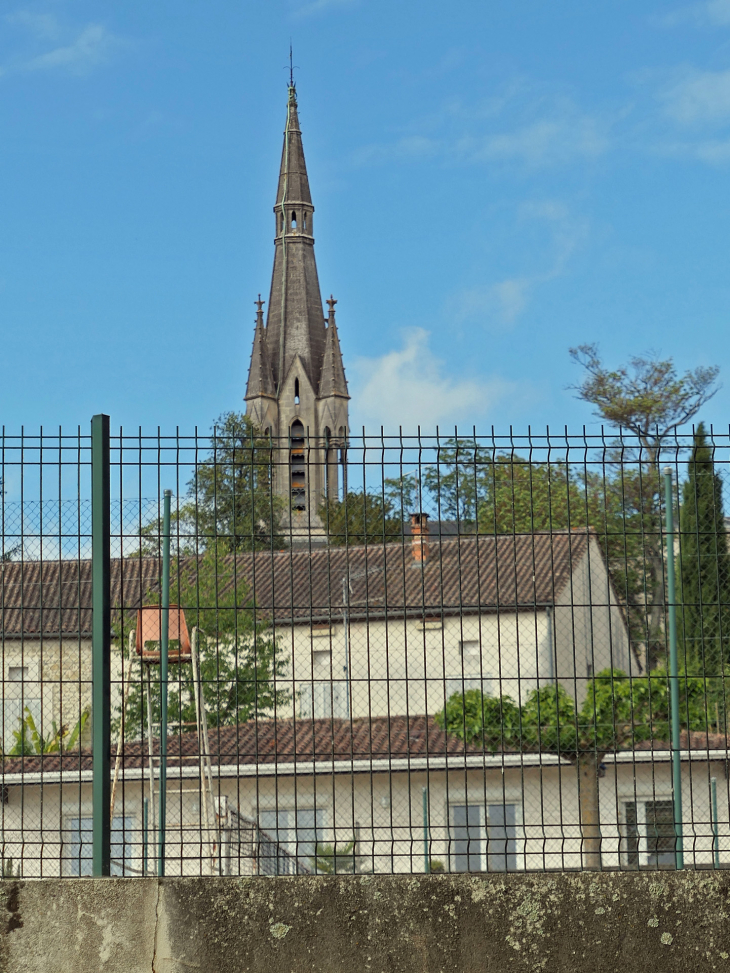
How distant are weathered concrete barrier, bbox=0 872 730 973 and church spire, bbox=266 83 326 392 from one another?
7471 centimetres

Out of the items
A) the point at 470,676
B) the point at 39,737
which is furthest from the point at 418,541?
the point at 470,676

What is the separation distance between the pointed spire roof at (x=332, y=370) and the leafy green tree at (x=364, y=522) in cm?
7260

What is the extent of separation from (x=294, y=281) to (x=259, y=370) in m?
7.28

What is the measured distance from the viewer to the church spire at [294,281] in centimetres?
8062

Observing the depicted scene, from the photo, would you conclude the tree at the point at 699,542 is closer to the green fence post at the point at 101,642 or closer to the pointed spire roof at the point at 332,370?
the green fence post at the point at 101,642

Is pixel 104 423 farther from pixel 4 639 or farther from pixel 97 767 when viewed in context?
pixel 97 767

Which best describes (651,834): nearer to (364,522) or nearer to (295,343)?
(364,522)

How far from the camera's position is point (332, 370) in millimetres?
79375

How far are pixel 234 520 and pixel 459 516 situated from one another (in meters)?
1.14

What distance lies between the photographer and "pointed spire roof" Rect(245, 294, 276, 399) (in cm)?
8000

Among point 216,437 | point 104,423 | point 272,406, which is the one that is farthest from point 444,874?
point 272,406

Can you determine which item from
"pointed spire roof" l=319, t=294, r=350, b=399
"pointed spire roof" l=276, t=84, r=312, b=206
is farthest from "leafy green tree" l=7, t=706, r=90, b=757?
"pointed spire roof" l=276, t=84, r=312, b=206

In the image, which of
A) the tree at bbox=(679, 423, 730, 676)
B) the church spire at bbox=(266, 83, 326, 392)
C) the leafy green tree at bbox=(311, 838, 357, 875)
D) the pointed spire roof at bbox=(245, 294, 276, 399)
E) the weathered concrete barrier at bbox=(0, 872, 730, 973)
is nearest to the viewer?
the leafy green tree at bbox=(311, 838, 357, 875)

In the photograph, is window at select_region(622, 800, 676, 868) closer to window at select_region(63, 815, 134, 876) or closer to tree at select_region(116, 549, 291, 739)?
tree at select_region(116, 549, 291, 739)
